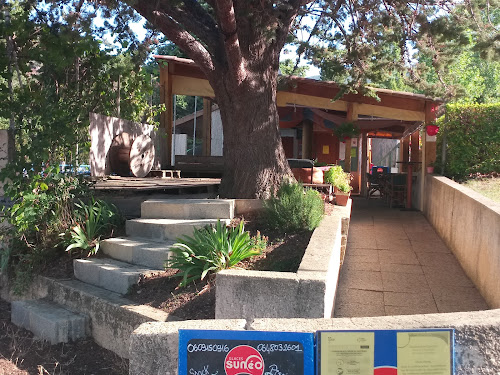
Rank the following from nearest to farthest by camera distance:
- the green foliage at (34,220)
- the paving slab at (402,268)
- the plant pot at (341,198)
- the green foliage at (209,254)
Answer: the green foliage at (209,254) < the green foliage at (34,220) < the paving slab at (402,268) < the plant pot at (341,198)

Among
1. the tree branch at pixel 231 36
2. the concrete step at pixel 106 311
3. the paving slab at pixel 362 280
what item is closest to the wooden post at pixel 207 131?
the tree branch at pixel 231 36

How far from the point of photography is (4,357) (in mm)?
5059

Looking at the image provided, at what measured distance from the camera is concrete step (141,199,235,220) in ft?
22.5

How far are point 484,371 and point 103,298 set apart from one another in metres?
4.05

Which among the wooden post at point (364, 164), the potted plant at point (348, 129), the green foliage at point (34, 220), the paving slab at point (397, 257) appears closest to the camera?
the green foliage at point (34, 220)

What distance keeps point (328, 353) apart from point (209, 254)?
297cm

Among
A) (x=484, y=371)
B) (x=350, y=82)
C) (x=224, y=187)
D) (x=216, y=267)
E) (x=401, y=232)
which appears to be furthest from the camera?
(x=350, y=82)

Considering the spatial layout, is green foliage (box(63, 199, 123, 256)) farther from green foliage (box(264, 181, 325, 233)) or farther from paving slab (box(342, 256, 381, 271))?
paving slab (box(342, 256, 381, 271))

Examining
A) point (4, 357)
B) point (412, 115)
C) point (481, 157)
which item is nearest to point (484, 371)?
point (4, 357)

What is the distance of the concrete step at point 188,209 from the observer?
22.5 feet

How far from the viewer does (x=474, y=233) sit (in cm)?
632

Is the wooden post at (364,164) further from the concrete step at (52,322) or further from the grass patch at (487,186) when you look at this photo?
the concrete step at (52,322)

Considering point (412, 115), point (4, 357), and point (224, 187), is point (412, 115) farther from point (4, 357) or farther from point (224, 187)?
point (4, 357)

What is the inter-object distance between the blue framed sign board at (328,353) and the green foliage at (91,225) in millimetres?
4629
